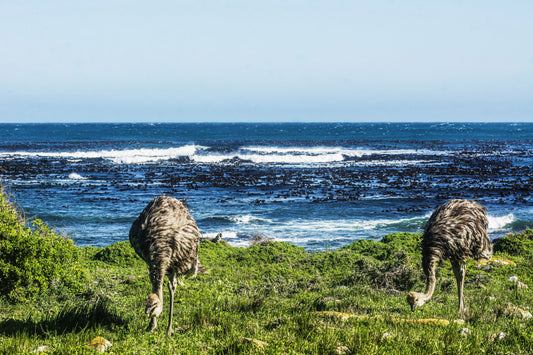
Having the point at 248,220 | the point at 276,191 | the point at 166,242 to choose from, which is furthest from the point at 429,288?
the point at 276,191

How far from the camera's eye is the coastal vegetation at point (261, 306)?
5957 millimetres

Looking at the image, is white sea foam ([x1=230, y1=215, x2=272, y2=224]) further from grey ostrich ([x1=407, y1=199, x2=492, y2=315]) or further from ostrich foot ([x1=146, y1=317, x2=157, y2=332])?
ostrich foot ([x1=146, y1=317, x2=157, y2=332])

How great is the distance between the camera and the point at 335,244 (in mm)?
18703

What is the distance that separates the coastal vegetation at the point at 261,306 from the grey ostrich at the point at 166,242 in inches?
27.4

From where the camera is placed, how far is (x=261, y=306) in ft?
27.0

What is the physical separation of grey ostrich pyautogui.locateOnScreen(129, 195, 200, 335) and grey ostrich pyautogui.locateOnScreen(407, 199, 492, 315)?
3756mm

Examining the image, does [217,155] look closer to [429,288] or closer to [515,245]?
[515,245]

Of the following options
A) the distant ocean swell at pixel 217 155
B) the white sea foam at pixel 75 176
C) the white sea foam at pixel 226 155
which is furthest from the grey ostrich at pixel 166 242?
the distant ocean swell at pixel 217 155

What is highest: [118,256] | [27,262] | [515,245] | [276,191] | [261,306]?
[27,262]

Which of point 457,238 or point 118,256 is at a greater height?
point 457,238

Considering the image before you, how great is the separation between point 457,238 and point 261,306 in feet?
11.2

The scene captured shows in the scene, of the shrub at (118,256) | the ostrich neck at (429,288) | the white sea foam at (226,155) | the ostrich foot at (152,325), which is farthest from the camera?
the white sea foam at (226,155)

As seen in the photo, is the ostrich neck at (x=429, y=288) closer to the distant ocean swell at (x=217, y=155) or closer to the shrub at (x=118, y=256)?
the shrub at (x=118, y=256)

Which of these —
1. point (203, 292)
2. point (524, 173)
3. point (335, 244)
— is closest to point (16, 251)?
point (203, 292)
